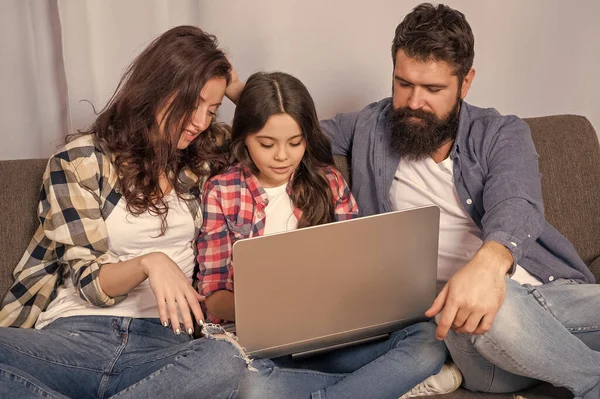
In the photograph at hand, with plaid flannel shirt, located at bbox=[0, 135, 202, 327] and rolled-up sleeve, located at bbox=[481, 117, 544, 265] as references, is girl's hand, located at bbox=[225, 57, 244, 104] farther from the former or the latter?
rolled-up sleeve, located at bbox=[481, 117, 544, 265]

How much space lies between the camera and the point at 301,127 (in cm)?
181

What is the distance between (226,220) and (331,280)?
425mm

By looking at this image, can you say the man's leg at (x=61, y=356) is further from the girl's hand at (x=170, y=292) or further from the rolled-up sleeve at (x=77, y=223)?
the girl's hand at (x=170, y=292)

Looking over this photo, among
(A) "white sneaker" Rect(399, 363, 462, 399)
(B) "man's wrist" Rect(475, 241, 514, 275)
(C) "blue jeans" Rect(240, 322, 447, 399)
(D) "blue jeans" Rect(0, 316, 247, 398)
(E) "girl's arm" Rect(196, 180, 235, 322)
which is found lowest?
(A) "white sneaker" Rect(399, 363, 462, 399)

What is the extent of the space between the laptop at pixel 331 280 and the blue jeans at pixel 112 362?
88 mm

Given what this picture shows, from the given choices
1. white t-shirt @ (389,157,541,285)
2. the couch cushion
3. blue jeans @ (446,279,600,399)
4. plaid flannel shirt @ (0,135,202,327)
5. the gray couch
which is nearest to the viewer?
blue jeans @ (446,279,600,399)

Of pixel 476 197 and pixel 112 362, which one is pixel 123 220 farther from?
pixel 476 197

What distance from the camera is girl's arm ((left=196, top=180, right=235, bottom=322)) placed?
177cm

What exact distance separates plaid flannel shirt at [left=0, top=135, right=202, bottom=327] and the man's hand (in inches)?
26.0

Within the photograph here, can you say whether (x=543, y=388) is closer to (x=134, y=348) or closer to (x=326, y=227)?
(x=326, y=227)

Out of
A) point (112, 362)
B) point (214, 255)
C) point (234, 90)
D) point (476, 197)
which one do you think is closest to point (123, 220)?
point (214, 255)

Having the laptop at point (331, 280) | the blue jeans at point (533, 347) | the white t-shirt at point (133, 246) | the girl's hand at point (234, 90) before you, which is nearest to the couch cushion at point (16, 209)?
the white t-shirt at point (133, 246)

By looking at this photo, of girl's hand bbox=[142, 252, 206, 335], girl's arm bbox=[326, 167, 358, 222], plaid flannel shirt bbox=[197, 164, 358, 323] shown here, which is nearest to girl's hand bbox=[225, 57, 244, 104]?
plaid flannel shirt bbox=[197, 164, 358, 323]

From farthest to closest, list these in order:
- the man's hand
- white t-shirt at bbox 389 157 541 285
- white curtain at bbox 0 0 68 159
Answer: white curtain at bbox 0 0 68 159
white t-shirt at bbox 389 157 541 285
the man's hand
